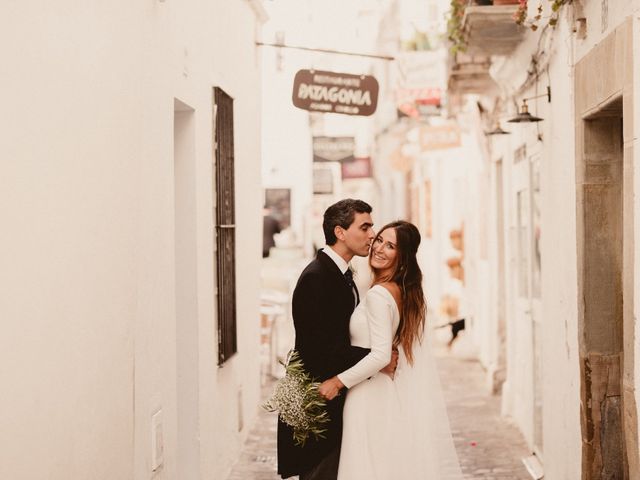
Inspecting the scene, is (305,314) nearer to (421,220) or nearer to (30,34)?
(30,34)

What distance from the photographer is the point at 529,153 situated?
859 centimetres

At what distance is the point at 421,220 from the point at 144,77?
66.5ft

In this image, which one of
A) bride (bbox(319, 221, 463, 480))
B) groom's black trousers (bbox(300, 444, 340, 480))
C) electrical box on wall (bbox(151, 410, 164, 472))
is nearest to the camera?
bride (bbox(319, 221, 463, 480))

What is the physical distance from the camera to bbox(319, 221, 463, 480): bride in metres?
4.89

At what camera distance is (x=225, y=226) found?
7844 mm

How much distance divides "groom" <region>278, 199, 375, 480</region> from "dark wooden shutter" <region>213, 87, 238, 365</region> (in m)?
2.50

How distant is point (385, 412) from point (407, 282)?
0.68 metres

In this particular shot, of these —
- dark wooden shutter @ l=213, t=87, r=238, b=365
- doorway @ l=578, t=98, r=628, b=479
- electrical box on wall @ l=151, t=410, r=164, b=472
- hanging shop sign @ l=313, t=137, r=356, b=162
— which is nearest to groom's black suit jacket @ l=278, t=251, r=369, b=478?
electrical box on wall @ l=151, t=410, r=164, b=472

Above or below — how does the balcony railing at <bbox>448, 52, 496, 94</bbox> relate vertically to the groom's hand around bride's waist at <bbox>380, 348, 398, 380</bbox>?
above

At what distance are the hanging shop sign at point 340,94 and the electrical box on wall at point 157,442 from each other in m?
4.49

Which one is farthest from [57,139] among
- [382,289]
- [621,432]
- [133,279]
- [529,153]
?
[529,153]

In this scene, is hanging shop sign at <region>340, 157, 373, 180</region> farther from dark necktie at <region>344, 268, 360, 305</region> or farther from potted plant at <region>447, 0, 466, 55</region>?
dark necktie at <region>344, 268, 360, 305</region>

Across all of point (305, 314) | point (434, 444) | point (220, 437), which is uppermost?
point (305, 314)

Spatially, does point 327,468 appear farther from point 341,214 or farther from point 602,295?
point 602,295
